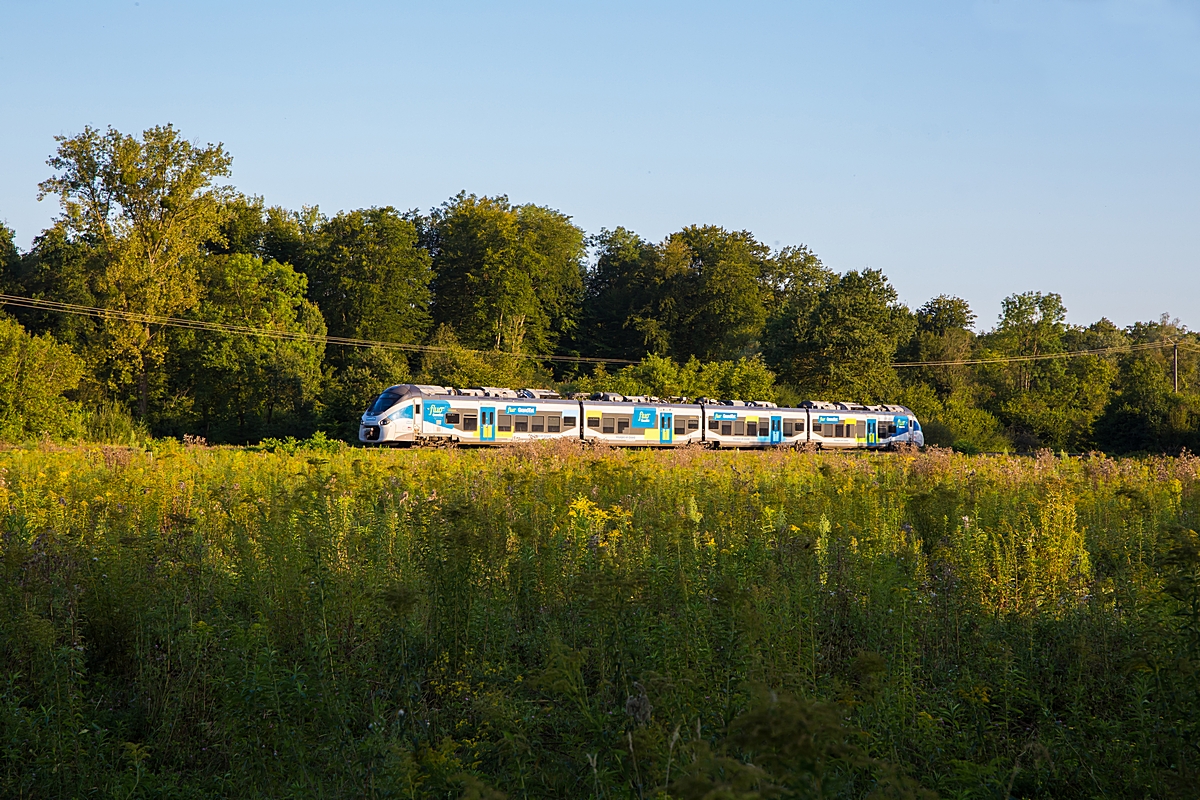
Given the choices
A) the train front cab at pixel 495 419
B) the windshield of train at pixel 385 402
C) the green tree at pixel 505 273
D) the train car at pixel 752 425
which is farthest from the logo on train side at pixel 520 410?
the green tree at pixel 505 273

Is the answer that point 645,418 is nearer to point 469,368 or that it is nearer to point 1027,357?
point 469,368

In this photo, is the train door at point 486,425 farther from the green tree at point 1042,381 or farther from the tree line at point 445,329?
the green tree at point 1042,381

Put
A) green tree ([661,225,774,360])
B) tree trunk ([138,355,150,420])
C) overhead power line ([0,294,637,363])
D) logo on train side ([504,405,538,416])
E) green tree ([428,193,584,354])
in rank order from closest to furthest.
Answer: logo on train side ([504,405,538,416])
overhead power line ([0,294,637,363])
tree trunk ([138,355,150,420])
green tree ([428,193,584,354])
green tree ([661,225,774,360])

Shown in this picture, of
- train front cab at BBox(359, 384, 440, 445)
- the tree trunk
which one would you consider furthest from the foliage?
the tree trunk

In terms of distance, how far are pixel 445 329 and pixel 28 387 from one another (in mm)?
30429

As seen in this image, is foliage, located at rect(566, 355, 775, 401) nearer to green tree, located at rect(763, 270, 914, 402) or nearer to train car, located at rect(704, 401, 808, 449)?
green tree, located at rect(763, 270, 914, 402)

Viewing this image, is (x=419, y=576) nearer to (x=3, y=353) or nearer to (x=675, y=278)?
(x=3, y=353)

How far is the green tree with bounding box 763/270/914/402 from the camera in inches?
2194

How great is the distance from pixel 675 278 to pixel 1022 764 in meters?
70.0

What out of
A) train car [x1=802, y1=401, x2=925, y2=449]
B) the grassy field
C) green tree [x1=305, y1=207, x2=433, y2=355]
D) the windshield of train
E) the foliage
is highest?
green tree [x1=305, y1=207, x2=433, y2=355]

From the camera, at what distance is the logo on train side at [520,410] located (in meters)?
35.2

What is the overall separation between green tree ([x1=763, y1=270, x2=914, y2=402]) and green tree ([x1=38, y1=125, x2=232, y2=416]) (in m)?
33.9

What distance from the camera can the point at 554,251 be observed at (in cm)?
7219

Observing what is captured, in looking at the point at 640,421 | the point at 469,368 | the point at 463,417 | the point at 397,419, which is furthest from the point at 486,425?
the point at 469,368
